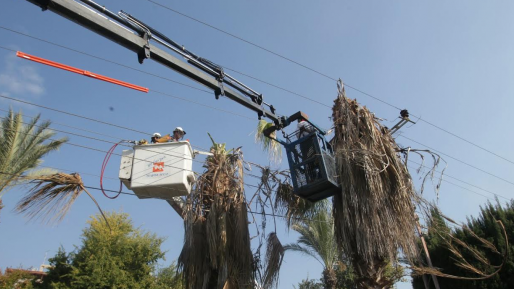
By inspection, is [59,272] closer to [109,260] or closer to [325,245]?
[109,260]

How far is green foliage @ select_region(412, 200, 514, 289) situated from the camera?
45.6 feet

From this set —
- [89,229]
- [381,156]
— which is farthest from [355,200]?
[89,229]

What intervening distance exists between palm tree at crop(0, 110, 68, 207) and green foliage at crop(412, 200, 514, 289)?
530 inches

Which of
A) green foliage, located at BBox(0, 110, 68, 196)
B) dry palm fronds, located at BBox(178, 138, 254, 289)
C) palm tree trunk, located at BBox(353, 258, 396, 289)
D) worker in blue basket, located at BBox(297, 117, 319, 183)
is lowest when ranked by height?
palm tree trunk, located at BBox(353, 258, 396, 289)

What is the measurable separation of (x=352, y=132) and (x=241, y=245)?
11.6 feet

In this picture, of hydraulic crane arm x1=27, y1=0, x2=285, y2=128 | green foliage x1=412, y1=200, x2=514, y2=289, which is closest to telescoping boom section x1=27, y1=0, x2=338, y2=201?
hydraulic crane arm x1=27, y1=0, x2=285, y2=128

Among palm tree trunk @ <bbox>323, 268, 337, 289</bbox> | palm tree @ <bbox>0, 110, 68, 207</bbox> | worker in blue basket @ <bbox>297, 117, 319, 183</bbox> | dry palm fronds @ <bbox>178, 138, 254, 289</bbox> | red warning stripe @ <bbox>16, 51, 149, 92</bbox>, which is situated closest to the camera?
red warning stripe @ <bbox>16, 51, 149, 92</bbox>

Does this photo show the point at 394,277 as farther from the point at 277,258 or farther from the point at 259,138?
the point at 259,138

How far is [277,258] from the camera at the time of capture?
347 inches

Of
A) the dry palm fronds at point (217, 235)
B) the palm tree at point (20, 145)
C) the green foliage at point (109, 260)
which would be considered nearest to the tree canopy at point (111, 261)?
the green foliage at point (109, 260)

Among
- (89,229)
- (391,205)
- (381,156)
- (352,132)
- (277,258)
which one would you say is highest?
(89,229)

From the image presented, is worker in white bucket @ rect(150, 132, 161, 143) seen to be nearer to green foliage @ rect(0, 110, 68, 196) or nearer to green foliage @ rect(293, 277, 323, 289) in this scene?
green foliage @ rect(0, 110, 68, 196)

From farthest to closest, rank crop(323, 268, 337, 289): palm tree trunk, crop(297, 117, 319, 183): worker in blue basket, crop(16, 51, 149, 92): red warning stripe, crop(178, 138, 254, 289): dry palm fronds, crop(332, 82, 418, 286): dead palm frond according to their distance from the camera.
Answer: crop(323, 268, 337, 289): palm tree trunk → crop(297, 117, 319, 183): worker in blue basket → crop(178, 138, 254, 289): dry palm fronds → crop(332, 82, 418, 286): dead palm frond → crop(16, 51, 149, 92): red warning stripe

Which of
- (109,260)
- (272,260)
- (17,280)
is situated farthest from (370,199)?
(17,280)
